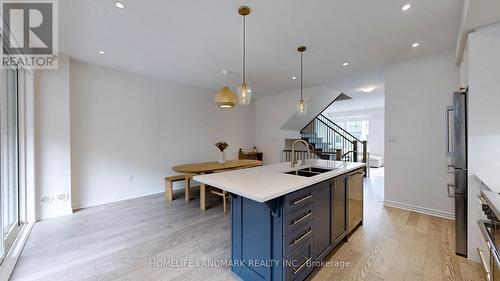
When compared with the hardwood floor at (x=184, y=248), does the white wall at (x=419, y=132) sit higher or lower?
higher

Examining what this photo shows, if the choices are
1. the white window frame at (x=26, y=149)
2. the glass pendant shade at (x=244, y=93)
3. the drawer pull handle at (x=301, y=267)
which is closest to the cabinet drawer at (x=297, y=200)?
the drawer pull handle at (x=301, y=267)

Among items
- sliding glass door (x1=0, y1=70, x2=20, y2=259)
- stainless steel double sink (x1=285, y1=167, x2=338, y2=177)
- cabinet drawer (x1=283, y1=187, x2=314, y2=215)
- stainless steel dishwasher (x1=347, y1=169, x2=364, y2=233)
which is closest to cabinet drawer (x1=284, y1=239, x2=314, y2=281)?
cabinet drawer (x1=283, y1=187, x2=314, y2=215)

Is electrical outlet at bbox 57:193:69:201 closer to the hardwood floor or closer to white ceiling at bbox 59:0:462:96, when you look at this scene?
the hardwood floor

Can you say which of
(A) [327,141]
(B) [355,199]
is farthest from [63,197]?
(A) [327,141]

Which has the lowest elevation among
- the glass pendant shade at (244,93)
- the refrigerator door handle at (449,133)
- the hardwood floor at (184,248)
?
the hardwood floor at (184,248)

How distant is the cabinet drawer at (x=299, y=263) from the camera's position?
60.7 inches

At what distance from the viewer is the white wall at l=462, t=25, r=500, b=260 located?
196 cm

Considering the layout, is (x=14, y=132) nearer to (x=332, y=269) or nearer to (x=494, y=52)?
(x=332, y=269)

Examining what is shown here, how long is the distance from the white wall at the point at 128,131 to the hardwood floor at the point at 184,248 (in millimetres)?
748

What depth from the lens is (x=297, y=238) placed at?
1.64 m

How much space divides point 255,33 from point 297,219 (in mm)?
2286

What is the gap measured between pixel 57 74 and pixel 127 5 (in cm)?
223

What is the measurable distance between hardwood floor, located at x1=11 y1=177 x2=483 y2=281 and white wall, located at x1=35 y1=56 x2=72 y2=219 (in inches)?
13.8

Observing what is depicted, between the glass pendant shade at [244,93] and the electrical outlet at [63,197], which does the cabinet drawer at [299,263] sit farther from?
the electrical outlet at [63,197]
